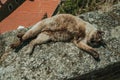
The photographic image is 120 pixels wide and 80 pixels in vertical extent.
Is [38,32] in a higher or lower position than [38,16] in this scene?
higher

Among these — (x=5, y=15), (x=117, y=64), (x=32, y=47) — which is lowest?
(x=5, y=15)

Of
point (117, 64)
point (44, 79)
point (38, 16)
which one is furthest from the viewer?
point (38, 16)

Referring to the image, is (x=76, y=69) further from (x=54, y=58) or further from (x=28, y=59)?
(x=28, y=59)

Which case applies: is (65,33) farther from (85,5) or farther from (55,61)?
(85,5)

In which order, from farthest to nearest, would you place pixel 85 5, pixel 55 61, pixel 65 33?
pixel 85 5 → pixel 65 33 → pixel 55 61

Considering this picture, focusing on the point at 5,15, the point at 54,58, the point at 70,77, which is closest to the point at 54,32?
the point at 54,58

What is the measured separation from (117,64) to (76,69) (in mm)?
461

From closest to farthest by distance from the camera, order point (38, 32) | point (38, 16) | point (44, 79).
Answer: point (44, 79) → point (38, 32) → point (38, 16)

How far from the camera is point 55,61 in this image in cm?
335

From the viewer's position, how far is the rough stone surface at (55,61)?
3272 mm

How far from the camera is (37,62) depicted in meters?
3.35

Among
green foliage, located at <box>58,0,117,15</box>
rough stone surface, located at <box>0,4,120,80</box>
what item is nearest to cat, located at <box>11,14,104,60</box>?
rough stone surface, located at <box>0,4,120,80</box>

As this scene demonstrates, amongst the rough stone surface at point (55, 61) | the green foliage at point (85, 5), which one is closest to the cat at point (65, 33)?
the rough stone surface at point (55, 61)

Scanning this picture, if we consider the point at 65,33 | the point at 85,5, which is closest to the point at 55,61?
the point at 65,33
